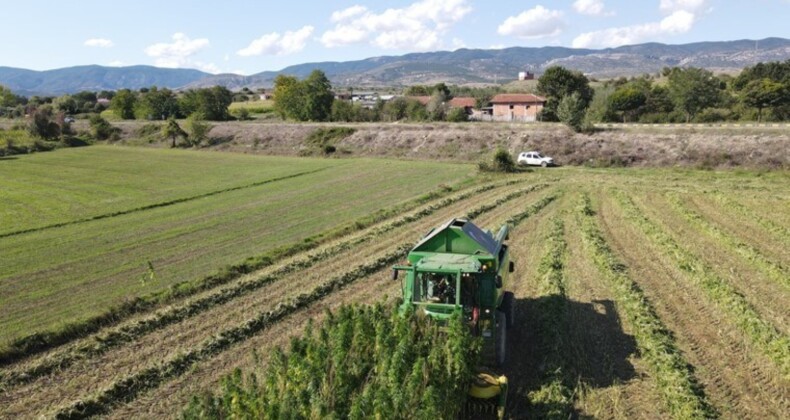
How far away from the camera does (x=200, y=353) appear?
1271cm

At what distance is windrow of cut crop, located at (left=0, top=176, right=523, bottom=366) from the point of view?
13109 millimetres

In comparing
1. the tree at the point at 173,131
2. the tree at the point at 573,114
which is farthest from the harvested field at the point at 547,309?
the tree at the point at 173,131

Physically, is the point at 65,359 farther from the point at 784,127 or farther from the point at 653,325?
the point at 784,127

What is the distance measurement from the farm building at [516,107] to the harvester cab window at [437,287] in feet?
242

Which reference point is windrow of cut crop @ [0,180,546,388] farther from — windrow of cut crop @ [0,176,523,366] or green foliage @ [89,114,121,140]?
green foliage @ [89,114,121,140]

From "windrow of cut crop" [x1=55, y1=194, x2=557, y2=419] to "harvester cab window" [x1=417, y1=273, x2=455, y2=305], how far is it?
535 centimetres

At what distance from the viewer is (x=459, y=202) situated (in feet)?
102

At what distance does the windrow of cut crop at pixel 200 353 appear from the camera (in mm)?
10633

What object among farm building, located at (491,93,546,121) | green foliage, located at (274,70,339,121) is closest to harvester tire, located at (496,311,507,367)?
farm building, located at (491,93,546,121)

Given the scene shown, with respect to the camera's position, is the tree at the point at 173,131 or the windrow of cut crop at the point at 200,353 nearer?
the windrow of cut crop at the point at 200,353

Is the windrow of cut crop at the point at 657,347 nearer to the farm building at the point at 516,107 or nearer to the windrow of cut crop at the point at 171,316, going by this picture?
the windrow of cut crop at the point at 171,316

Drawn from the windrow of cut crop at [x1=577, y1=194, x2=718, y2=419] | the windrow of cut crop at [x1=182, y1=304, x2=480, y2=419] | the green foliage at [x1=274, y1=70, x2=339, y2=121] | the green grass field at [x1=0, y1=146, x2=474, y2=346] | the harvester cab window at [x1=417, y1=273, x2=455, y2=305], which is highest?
the green foliage at [x1=274, y1=70, x2=339, y2=121]

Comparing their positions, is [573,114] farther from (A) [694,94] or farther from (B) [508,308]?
(B) [508,308]

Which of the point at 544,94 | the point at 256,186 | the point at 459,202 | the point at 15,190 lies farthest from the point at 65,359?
the point at 544,94
